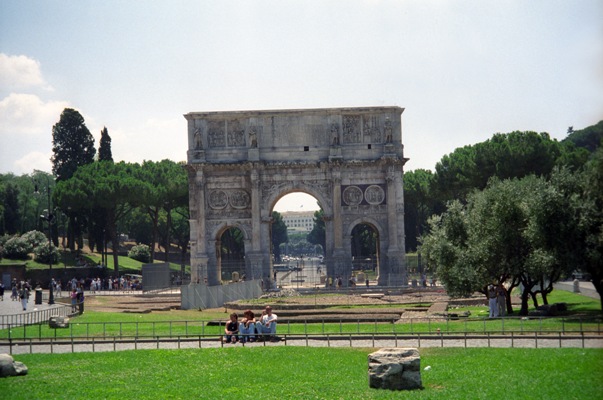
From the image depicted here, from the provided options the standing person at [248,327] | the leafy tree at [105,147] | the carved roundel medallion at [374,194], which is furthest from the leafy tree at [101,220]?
the standing person at [248,327]

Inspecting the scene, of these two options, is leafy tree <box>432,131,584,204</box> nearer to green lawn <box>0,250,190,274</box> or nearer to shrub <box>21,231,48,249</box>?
green lawn <box>0,250,190,274</box>

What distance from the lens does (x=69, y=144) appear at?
3369 inches

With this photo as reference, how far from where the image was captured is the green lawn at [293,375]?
54.6ft

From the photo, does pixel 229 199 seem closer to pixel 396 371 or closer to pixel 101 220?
pixel 101 220

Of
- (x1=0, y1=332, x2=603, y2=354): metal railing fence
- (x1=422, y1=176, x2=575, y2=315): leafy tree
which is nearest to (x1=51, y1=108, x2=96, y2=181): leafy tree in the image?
(x1=422, y1=176, x2=575, y2=315): leafy tree

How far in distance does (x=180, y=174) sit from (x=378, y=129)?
1026 inches

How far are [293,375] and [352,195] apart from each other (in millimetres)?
44926

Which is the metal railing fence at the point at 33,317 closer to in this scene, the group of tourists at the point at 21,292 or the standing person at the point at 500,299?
the group of tourists at the point at 21,292

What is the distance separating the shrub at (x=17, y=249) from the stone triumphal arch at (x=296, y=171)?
19564 millimetres

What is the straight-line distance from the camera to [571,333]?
23750mm

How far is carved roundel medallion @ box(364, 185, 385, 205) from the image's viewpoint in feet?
208

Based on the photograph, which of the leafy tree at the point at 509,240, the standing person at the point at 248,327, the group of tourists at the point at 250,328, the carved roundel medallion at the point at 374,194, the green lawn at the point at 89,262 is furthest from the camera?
the green lawn at the point at 89,262

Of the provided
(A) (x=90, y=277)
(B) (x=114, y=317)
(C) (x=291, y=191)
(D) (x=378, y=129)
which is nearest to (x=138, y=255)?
(A) (x=90, y=277)

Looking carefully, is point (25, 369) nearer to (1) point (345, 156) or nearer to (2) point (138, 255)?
(1) point (345, 156)
